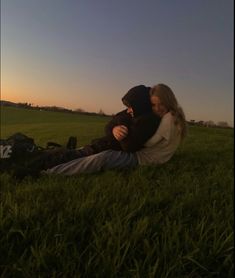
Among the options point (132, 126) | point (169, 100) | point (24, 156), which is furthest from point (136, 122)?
point (24, 156)

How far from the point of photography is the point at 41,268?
2.32 m

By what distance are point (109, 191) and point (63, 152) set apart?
2049 millimetres

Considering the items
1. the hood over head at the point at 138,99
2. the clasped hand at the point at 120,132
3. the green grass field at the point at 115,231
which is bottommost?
the green grass field at the point at 115,231

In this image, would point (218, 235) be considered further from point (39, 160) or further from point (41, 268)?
point (39, 160)

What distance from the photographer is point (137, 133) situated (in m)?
5.90

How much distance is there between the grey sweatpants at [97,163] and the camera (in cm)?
542

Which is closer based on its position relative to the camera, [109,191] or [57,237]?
[57,237]

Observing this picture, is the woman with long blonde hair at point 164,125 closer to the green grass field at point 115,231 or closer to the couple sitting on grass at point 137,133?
the couple sitting on grass at point 137,133

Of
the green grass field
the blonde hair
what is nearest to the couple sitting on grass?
the blonde hair

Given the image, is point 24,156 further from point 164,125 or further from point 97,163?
point 164,125

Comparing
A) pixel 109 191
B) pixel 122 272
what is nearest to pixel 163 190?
pixel 109 191

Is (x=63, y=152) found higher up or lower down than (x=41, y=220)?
higher up

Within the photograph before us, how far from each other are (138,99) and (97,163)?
1.18 m

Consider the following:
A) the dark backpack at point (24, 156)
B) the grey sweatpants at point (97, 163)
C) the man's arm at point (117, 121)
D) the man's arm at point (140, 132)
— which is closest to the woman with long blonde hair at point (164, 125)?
the man's arm at point (140, 132)
